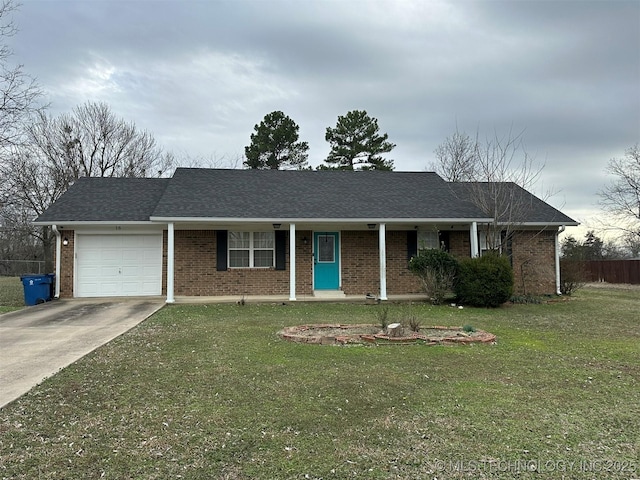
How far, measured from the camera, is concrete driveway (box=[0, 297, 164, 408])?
17.7ft

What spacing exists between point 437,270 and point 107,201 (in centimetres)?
1067

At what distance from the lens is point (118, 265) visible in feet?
45.2

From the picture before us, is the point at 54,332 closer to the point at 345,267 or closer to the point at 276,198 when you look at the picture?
the point at 276,198

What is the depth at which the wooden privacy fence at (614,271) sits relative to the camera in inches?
976

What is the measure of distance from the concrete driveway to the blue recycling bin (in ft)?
1.32

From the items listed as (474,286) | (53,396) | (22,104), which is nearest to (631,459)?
(53,396)

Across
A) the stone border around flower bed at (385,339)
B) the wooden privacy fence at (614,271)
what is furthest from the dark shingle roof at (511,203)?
the wooden privacy fence at (614,271)

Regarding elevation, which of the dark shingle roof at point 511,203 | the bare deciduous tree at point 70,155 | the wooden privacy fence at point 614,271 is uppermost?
the bare deciduous tree at point 70,155

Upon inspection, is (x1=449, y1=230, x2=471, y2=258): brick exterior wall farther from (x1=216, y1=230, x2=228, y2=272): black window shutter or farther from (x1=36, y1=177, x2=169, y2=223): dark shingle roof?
(x1=36, y1=177, x2=169, y2=223): dark shingle roof

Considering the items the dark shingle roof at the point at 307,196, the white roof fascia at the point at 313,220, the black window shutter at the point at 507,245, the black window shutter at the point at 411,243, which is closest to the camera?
the white roof fascia at the point at 313,220

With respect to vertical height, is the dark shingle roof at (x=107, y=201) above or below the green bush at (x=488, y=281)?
above

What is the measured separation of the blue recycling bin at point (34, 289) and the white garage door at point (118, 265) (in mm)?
1072

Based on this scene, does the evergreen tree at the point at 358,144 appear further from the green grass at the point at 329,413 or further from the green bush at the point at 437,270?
the green grass at the point at 329,413

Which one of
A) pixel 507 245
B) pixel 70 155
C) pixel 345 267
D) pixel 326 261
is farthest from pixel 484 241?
pixel 70 155
